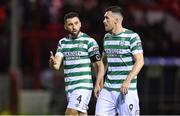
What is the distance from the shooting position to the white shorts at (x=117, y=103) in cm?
1223

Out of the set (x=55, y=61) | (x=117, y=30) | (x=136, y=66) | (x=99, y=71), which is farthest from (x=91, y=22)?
(x=136, y=66)

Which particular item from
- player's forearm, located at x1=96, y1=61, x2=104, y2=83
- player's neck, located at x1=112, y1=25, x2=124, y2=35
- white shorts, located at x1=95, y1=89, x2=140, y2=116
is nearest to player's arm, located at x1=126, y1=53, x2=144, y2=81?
white shorts, located at x1=95, y1=89, x2=140, y2=116

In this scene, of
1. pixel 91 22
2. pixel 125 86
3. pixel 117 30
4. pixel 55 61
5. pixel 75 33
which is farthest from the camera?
pixel 91 22

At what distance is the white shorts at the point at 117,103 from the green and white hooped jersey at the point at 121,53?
4.1 inches

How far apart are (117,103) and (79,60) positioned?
86 cm

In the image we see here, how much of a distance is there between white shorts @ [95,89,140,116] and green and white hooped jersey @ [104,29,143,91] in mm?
A: 104

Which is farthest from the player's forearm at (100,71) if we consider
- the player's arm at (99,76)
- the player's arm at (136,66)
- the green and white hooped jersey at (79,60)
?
the player's arm at (136,66)

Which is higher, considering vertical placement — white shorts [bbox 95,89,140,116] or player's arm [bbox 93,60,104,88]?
player's arm [bbox 93,60,104,88]

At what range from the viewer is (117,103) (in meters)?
12.4

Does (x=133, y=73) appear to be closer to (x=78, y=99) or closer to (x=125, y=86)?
(x=125, y=86)

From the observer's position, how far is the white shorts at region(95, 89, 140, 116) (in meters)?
12.2

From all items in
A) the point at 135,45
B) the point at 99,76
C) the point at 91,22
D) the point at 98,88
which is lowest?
the point at 98,88

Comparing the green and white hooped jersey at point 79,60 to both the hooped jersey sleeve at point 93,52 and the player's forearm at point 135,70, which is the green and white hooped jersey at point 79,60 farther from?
the player's forearm at point 135,70

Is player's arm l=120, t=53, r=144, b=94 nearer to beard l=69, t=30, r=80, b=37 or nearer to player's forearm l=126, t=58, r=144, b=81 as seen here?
player's forearm l=126, t=58, r=144, b=81
